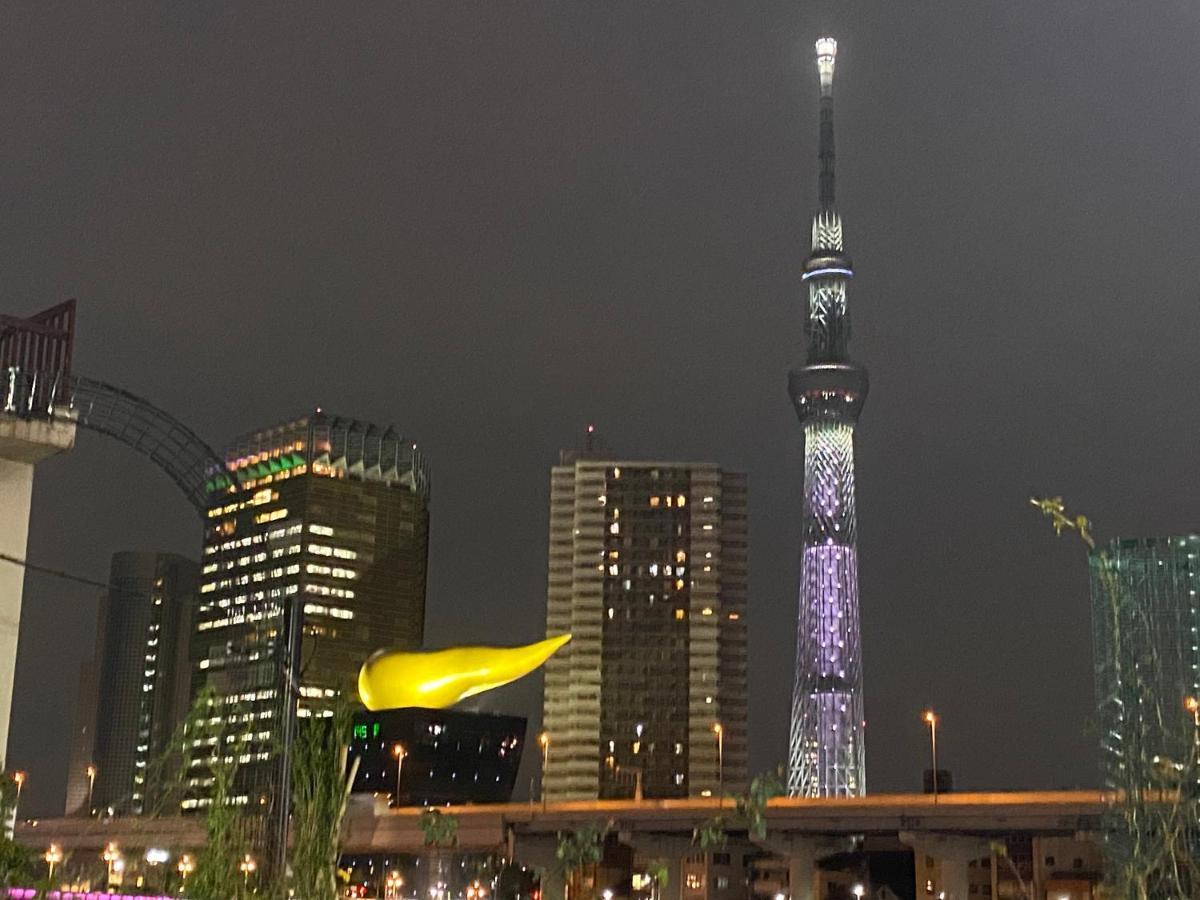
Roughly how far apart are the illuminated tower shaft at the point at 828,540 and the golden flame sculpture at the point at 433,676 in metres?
104

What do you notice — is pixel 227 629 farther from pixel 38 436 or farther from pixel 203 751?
pixel 38 436

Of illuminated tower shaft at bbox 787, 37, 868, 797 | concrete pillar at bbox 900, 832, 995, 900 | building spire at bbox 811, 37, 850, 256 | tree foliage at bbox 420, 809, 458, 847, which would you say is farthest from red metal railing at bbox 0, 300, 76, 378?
building spire at bbox 811, 37, 850, 256

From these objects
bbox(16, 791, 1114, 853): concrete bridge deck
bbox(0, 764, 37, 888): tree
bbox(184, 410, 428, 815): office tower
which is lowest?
bbox(0, 764, 37, 888): tree

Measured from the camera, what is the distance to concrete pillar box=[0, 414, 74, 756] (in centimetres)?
2530

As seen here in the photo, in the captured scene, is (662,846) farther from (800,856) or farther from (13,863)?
(13,863)

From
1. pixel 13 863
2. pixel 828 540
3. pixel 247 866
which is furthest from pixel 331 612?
pixel 13 863

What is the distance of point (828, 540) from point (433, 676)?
11605cm

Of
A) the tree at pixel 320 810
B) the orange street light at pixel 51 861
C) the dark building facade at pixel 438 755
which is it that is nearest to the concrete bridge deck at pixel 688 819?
the orange street light at pixel 51 861

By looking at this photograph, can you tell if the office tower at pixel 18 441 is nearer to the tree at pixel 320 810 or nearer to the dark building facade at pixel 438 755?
the tree at pixel 320 810

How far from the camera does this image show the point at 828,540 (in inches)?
6590

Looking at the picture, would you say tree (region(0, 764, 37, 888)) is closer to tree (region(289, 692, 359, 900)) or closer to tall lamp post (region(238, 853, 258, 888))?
tall lamp post (region(238, 853, 258, 888))

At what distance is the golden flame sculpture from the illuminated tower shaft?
103902mm

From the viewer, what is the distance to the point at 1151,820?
2183 centimetres

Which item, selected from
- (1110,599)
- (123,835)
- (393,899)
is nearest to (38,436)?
(1110,599)
